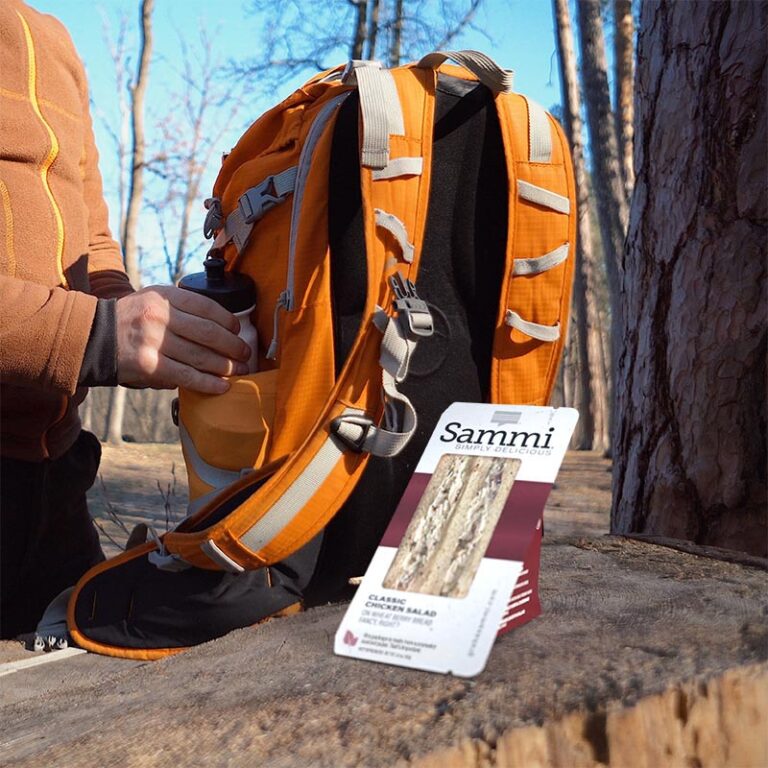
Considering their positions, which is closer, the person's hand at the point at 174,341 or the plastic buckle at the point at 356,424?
the plastic buckle at the point at 356,424

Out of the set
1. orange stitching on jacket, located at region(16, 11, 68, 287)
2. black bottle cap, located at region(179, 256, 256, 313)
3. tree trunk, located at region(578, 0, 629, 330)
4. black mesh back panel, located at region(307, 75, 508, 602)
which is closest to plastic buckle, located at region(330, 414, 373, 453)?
black mesh back panel, located at region(307, 75, 508, 602)

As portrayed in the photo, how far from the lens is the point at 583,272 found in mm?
11188

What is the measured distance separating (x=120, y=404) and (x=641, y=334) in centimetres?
A: 1113

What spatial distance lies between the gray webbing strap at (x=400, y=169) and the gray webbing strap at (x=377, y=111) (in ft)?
0.07

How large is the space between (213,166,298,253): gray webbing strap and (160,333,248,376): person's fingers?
24 centimetres

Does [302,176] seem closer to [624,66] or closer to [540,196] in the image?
[540,196]

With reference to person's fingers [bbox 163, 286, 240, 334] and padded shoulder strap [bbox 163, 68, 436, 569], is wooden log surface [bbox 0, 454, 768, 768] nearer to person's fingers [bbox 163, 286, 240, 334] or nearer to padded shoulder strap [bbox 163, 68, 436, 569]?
padded shoulder strap [bbox 163, 68, 436, 569]

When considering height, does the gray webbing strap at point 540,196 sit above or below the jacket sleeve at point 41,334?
above

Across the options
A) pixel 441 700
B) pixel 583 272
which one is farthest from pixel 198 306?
pixel 583 272

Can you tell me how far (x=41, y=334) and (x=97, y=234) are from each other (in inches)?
33.5

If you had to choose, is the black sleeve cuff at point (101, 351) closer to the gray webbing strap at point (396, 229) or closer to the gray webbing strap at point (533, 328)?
the gray webbing strap at point (396, 229)

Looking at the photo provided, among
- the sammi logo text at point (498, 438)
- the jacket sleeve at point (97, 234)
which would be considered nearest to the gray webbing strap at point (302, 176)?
the sammi logo text at point (498, 438)

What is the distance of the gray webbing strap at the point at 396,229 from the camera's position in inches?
57.2

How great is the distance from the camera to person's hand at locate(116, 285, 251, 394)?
60.9 inches
